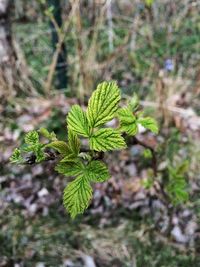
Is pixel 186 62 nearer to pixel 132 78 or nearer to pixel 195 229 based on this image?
pixel 132 78

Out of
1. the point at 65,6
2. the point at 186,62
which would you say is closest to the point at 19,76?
the point at 65,6


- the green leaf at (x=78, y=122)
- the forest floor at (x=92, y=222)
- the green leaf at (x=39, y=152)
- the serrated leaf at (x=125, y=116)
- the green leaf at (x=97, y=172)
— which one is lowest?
the forest floor at (x=92, y=222)

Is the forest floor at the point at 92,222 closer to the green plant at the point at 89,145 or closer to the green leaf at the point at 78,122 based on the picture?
the green plant at the point at 89,145

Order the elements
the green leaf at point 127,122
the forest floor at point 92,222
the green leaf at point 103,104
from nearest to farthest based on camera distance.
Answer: the green leaf at point 103,104 → the green leaf at point 127,122 → the forest floor at point 92,222

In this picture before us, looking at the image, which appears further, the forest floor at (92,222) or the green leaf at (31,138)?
the forest floor at (92,222)

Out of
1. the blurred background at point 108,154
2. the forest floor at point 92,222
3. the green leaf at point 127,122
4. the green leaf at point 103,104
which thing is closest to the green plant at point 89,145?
the green leaf at point 103,104

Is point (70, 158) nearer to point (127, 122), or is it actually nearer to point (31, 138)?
point (31, 138)

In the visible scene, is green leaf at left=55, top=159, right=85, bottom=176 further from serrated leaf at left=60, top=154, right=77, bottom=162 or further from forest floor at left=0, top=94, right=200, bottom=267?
forest floor at left=0, top=94, right=200, bottom=267
